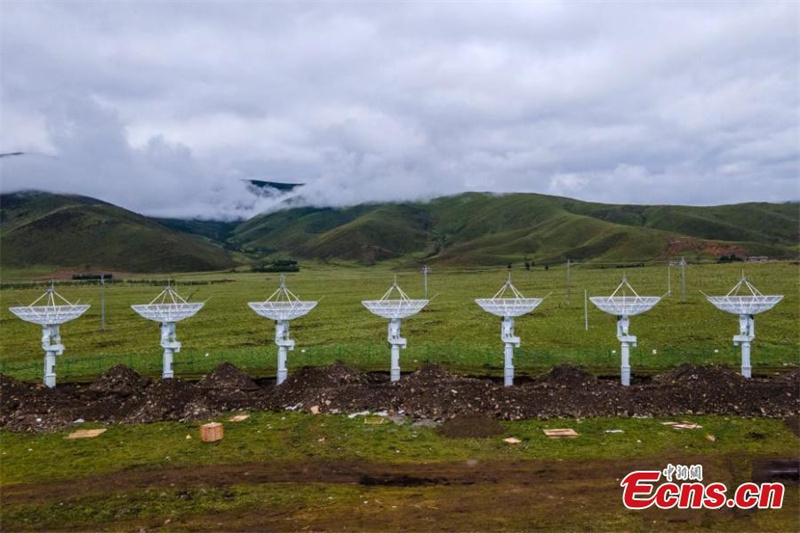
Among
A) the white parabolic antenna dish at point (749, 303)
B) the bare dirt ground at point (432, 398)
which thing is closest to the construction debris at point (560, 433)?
the bare dirt ground at point (432, 398)

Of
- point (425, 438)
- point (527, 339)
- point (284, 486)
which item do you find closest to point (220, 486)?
point (284, 486)

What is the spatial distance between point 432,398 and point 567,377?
6.98 metres

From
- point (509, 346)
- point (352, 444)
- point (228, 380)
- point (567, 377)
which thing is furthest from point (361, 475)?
point (228, 380)

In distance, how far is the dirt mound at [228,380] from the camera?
28.5m

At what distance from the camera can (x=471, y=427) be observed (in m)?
21.6

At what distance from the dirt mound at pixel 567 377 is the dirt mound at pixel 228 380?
47.9 ft

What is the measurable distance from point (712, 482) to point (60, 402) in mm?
26020

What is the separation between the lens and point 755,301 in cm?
2786

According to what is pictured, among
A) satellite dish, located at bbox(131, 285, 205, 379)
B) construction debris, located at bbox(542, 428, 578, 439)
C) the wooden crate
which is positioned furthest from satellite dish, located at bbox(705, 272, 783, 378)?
satellite dish, located at bbox(131, 285, 205, 379)

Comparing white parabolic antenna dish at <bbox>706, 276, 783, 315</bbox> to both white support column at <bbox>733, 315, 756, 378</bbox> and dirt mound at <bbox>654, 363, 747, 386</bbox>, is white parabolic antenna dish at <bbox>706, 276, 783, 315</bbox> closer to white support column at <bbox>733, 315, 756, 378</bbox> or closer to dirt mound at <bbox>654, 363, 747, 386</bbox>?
white support column at <bbox>733, 315, 756, 378</bbox>

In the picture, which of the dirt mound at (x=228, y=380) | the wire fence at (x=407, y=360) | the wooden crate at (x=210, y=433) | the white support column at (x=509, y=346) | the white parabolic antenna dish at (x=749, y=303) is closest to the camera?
the wooden crate at (x=210, y=433)

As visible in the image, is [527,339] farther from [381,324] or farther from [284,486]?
[284,486]

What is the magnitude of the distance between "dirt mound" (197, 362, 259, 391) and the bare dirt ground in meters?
0.74

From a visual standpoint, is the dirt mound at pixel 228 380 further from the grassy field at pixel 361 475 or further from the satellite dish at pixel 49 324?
the satellite dish at pixel 49 324
